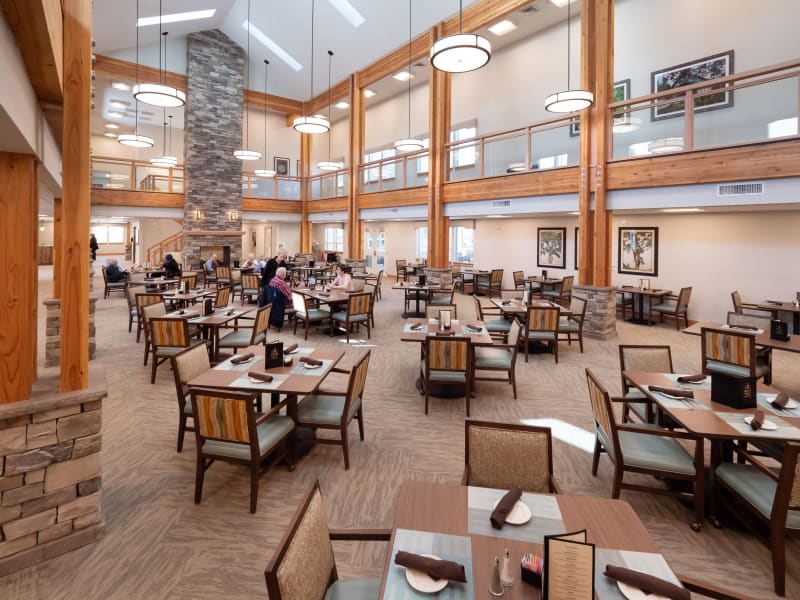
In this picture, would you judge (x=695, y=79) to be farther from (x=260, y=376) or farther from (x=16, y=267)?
(x=16, y=267)

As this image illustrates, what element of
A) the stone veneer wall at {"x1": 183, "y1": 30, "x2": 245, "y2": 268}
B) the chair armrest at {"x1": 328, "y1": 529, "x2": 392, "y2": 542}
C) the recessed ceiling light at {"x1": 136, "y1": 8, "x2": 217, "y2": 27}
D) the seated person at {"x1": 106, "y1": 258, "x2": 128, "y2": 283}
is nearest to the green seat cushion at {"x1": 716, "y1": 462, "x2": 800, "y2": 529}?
the chair armrest at {"x1": 328, "y1": 529, "x2": 392, "y2": 542}

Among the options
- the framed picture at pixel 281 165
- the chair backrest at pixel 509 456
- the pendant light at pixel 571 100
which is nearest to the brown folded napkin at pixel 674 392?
the chair backrest at pixel 509 456

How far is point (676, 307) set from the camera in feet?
30.5

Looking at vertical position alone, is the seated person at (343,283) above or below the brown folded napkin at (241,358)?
above

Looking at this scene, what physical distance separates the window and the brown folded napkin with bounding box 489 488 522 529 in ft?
64.5

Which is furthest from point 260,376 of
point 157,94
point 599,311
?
point 157,94

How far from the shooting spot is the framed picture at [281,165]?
1984 centimetres

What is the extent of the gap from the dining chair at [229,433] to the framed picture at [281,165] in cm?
1824

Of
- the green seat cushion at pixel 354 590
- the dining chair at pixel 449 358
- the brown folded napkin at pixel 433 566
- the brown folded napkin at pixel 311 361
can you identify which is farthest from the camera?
the dining chair at pixel 449 358

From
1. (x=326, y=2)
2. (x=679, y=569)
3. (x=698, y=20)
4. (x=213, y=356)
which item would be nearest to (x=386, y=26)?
(x=326, y=2)

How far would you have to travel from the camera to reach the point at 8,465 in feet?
8.04

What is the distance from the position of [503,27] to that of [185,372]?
1215 cm

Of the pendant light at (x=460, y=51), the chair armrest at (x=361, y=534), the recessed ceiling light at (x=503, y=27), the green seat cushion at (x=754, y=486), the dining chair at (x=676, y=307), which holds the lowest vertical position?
the green seat cushion at (x=754, y=486)

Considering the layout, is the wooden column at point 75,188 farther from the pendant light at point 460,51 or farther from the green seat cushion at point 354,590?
the pendant light at point 460,51
